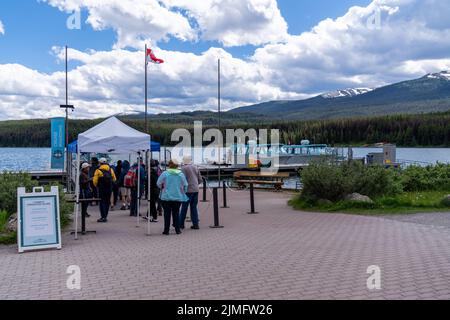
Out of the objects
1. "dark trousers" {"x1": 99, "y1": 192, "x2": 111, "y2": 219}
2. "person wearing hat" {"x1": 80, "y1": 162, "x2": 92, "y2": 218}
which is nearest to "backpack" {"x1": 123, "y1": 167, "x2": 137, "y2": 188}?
"person wearing hat" {"x1": 80, "y1": 162, "x2": 92, "y2": 218}

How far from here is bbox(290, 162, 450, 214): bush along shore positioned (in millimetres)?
17047

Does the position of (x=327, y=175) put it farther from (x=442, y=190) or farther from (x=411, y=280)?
(x=411, y=280)

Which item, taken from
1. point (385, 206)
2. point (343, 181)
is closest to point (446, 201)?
point (385, 206)

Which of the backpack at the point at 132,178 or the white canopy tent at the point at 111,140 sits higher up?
the white canopy tent at the point at 111,140

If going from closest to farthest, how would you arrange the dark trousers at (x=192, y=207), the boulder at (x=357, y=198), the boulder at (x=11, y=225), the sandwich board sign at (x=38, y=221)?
1. the sandwich board sign at (x=38, y=221)
2. the boulder at (x=11, y=225)
3. the dark trousers at (x=192, y=207)
4. the boulder at (x=357, y=198)

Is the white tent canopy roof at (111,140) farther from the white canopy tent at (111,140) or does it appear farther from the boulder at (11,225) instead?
the boulder at (11,225)

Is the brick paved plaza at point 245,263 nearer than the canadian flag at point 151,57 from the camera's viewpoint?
Yes

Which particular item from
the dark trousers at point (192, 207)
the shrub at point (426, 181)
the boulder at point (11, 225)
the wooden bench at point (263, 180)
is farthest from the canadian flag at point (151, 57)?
the shrub at point (426, 181)

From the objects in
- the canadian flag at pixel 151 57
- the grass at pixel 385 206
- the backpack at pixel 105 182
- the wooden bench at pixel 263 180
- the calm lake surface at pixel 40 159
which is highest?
the canadian flag at pixel 151 57

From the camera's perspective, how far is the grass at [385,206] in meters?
16.5

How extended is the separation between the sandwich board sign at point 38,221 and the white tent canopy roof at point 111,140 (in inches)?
76.8
